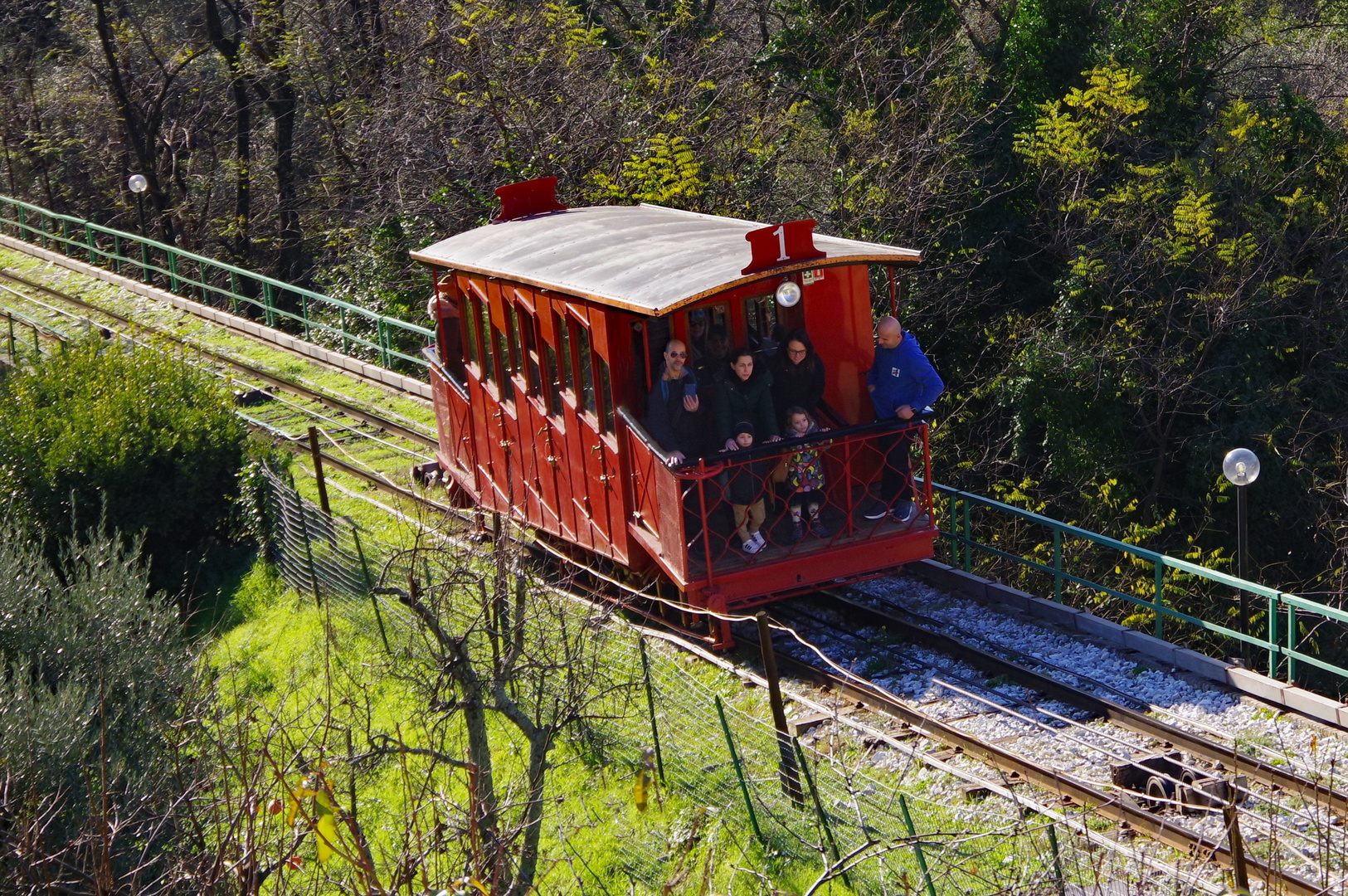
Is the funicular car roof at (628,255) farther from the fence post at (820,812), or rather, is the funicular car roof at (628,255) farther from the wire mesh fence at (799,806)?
the fence post at (820,812)

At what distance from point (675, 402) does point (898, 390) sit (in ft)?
5.84

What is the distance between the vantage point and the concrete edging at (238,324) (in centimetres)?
2073

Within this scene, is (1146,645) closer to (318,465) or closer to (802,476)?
(802,476)

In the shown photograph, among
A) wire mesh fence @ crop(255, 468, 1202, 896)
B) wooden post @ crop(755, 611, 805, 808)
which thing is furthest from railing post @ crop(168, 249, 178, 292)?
A: wooden post @ crop(755, 611, 805, 808)

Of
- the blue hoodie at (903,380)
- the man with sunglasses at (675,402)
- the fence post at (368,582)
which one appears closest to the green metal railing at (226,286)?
the fence post at (368,582)

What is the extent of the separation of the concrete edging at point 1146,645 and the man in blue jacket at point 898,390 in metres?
1.61

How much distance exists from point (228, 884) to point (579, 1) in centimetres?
2314

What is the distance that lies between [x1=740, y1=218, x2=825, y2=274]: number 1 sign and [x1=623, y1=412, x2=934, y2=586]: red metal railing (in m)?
1.30

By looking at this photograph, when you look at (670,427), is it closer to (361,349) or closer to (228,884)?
(228,884)

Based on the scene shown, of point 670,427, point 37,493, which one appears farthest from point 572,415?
point 37,493

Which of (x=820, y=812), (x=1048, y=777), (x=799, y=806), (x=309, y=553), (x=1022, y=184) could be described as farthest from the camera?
(x=1022, y=184)

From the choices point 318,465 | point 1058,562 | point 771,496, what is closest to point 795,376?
point 771,496

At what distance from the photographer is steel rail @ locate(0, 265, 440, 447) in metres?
18.5

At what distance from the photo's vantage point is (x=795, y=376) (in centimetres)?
1087
